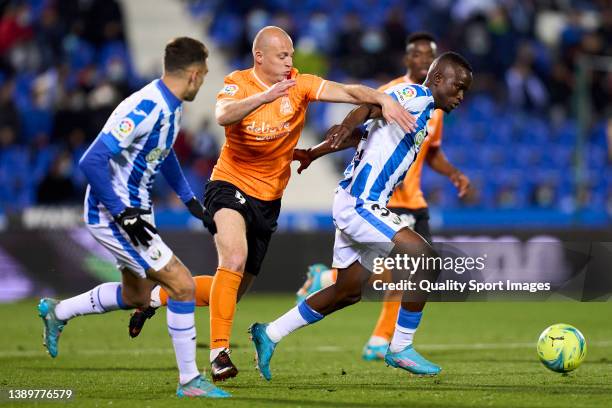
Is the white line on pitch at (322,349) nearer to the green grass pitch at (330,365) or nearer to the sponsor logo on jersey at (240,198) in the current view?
the green grass pitch at (330,365)

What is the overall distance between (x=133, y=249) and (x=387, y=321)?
3.16 metres

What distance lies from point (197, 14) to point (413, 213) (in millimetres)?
12956

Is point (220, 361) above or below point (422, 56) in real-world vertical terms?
below

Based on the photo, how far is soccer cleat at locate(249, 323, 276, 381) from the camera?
279 inches

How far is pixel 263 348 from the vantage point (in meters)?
7.12

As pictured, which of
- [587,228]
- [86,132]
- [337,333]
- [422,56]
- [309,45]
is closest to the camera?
[422,56]

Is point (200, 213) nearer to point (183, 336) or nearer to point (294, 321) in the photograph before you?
point (183, 336)

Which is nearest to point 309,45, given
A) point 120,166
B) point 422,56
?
point 422,56

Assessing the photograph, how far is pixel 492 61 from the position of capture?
20859 millimetres

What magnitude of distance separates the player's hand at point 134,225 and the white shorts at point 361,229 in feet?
4.98

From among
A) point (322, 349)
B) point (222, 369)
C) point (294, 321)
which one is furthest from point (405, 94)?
point (322, 349)

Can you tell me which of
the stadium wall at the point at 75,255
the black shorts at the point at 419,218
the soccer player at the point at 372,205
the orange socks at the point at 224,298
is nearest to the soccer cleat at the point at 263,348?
the soccer player at the point at 372,205

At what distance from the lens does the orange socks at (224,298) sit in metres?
7.14

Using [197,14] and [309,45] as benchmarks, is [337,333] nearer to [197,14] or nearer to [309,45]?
[309,45]
